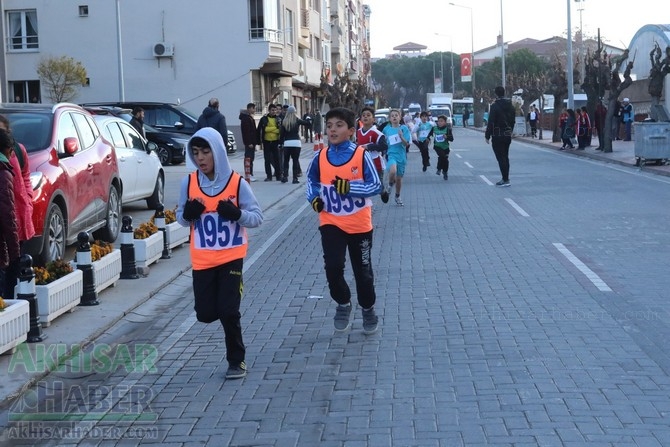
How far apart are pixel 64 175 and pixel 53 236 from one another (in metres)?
0.73

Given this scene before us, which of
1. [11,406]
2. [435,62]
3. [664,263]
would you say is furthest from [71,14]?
[435,62]

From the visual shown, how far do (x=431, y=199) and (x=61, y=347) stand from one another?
1221 cm

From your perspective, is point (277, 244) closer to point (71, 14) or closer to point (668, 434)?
point (668, 434)

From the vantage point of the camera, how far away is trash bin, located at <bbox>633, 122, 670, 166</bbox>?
26.5m

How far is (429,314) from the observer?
28.4 ft

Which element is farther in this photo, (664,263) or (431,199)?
(431,199)

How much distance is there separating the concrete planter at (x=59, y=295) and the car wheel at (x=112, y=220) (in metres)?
3.93

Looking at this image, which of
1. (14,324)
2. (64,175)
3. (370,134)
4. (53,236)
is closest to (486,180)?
(370,134)

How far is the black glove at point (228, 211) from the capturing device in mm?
6555

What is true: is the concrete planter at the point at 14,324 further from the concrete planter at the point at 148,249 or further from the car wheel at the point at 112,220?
the car wheel at the point at 112,220

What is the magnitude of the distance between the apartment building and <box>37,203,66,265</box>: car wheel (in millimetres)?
32738

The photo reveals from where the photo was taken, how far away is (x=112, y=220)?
13242 millimetres

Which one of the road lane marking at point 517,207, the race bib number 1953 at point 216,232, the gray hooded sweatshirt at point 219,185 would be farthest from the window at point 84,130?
the road lane marking at point 517,207

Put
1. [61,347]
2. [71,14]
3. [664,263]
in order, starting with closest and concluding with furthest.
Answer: [61,347], [664,263], [71,14]
